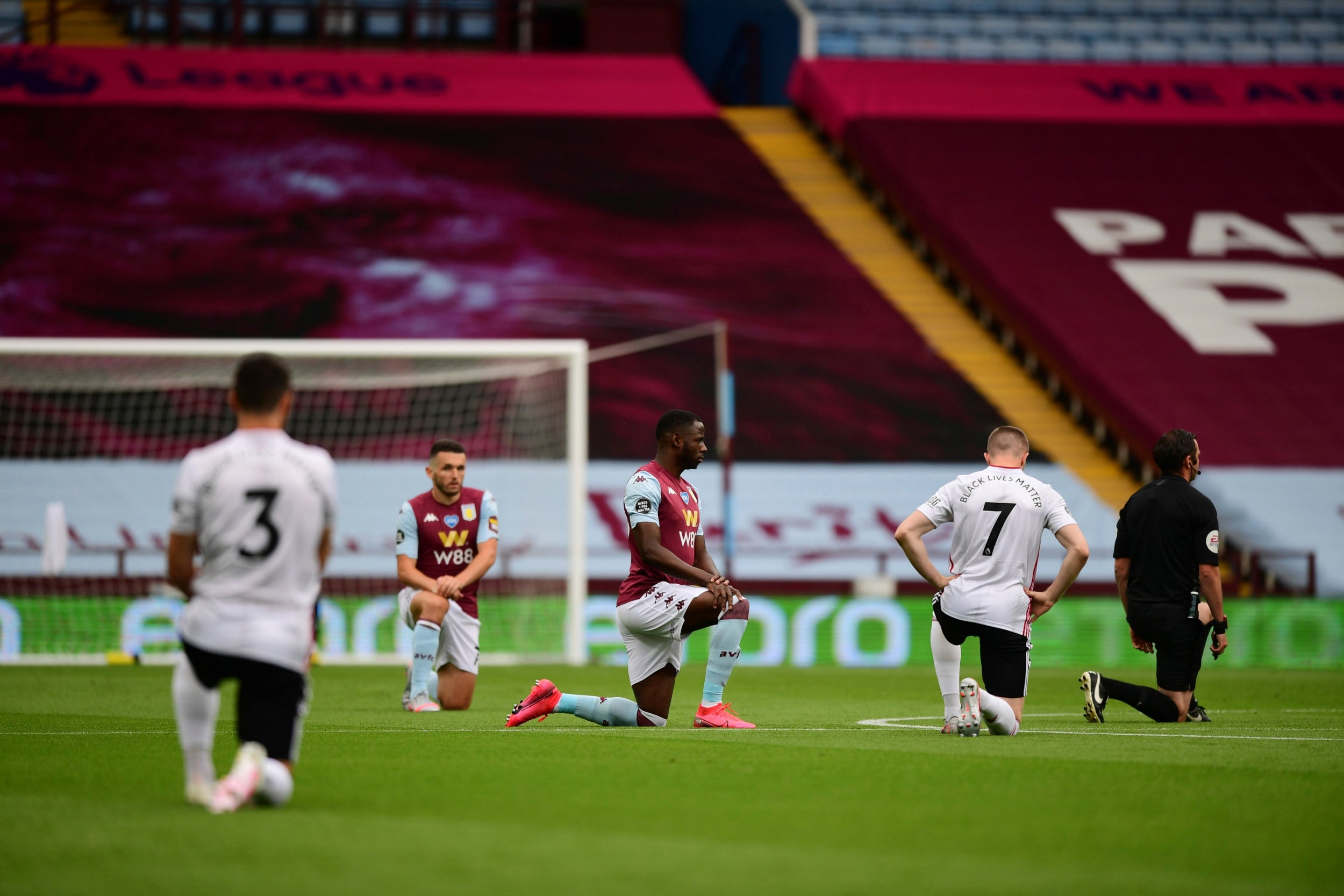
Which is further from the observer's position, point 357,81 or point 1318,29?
point 1318,29

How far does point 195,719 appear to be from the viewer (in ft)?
17.6

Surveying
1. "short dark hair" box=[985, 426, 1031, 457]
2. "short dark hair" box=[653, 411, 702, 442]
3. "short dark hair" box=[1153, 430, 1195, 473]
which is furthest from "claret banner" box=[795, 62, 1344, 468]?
"short dark hair" box=[653, 411, 702, 442]

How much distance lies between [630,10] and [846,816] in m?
26.7

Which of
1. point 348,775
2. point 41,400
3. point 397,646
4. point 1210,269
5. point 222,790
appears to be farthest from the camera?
point 1210,269

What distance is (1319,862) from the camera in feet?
14.9

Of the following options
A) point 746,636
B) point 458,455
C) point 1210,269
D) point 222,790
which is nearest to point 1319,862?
point 222,790

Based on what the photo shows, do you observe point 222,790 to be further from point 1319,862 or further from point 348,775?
point 1319,862

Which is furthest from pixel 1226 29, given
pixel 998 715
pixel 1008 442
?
pixel 998 715

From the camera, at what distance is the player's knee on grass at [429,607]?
10.6m

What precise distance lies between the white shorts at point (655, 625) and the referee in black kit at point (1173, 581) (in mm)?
2525

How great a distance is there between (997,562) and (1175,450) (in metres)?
2.10

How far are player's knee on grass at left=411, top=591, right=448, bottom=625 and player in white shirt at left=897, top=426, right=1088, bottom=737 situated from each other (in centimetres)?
367

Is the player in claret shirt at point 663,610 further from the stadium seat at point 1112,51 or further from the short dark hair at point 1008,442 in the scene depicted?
the stadium seat at point 1112,51

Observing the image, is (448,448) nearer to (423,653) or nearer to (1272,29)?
(423,653)
